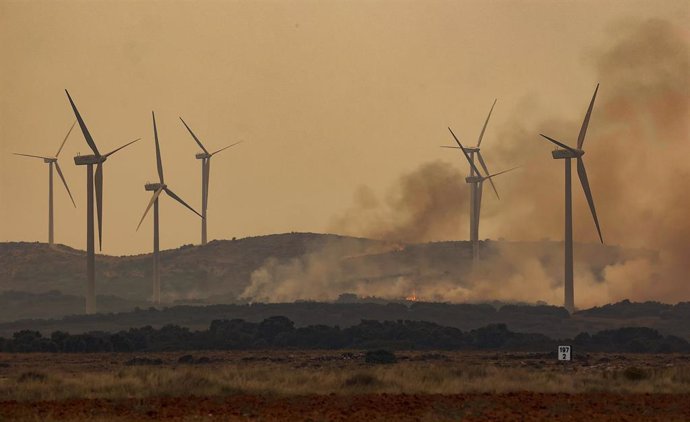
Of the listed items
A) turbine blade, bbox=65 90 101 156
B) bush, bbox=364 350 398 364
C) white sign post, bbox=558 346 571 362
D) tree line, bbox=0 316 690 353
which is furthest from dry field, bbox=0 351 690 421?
turbine blade, bbox=65 90 101 156

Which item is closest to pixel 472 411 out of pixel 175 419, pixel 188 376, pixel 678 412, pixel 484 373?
pixel 678 412

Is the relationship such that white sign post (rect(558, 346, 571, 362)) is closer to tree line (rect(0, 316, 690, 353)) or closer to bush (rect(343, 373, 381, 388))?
bush (rect(343, 373, 381, 388))

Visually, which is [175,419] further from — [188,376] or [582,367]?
[582,367]

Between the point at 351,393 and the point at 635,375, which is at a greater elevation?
the point at 635,375

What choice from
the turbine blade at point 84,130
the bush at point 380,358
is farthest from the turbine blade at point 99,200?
the bush at point 380,358

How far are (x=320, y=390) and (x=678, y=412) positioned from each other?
68.9 feet

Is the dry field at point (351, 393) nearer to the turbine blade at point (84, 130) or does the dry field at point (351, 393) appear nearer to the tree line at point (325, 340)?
the tree line at point (325, 340)

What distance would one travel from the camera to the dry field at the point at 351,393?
64.2m

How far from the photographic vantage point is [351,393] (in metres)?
78.1

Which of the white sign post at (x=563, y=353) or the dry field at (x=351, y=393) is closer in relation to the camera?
the dry field at (x=351, y=393)

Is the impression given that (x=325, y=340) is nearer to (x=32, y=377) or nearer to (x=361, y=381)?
(x=32, y=377)

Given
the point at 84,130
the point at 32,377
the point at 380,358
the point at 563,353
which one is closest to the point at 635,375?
the point at 563,353

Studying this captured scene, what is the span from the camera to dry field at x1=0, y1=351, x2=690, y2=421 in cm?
6419

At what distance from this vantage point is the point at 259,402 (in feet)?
232
